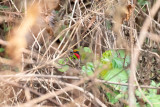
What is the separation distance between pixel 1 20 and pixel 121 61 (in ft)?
4.39

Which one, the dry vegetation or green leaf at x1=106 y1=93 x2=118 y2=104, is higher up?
the dry vegetation

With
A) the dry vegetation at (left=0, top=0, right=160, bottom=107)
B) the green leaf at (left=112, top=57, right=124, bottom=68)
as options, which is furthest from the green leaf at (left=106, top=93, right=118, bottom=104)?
the green leaf at (left=112, top=57, right=124, bottom=68)

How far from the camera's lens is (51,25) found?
2.39m

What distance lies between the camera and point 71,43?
7.56 ft

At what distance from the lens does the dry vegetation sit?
168cm

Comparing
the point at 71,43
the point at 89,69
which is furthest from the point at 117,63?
the point at 71,43

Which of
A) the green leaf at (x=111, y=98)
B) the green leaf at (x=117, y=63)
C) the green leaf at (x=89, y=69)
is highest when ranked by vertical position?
the green leaf at (x=117, y=63)

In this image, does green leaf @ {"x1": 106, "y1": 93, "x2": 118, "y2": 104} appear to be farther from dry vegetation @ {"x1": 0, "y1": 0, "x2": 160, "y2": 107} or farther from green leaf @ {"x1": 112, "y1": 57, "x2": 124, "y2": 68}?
green leaf @ {"x1": 112, "y1": 57, "x2": 124, "y2": 68}

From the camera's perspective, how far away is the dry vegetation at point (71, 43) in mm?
1677

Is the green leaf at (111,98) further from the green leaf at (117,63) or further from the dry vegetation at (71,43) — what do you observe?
the green leaf at (117,63)

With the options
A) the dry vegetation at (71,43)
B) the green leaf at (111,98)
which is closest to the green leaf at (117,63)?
the dry vegetation at (71,43)

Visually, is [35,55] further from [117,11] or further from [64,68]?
[117,11]

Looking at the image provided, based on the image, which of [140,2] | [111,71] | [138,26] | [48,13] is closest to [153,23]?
[138,26]

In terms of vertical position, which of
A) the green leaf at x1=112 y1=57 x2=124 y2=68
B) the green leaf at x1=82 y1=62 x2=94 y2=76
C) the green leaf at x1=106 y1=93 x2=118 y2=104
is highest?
the green leaf at x1=112 y1=57 x2=124 y2=68
